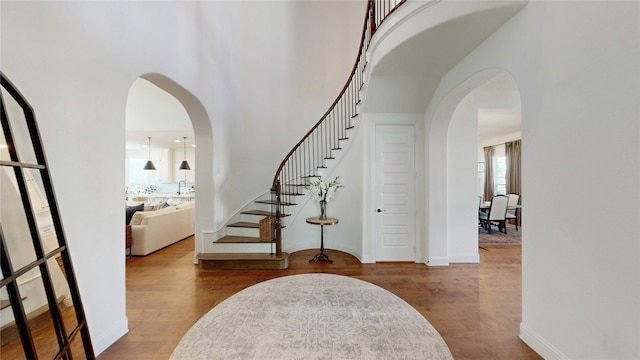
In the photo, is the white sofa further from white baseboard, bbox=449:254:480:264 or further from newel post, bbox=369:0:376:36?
white baseboard, bbox=449:254:480:264

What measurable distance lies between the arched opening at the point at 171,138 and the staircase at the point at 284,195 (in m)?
0.60

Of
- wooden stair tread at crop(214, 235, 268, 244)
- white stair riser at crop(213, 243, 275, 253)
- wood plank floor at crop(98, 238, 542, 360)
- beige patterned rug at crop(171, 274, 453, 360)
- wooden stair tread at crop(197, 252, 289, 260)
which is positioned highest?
wooden stair tread at crop(214, 235, 268, 244)

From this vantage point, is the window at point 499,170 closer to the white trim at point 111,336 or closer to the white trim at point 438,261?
the white trim at point 438,261

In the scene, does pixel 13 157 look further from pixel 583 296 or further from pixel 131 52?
pixel 583 296

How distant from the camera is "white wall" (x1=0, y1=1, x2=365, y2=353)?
1.68 m

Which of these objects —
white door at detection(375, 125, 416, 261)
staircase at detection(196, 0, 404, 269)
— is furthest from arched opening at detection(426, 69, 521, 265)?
staircase at detection(196, 0, 404, 269)

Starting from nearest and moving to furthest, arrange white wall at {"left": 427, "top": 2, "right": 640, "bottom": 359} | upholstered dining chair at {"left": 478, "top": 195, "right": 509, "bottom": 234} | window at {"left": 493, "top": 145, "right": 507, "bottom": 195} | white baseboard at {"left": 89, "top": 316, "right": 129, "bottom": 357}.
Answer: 1. white wall at {"left": 427, "top": 2, "right": 640, "bottom": 359}
2. white baseboard at {"left": 89, "top": 316, "right": 129, "bottom": 357}
3. upholstered dining chair at {"left": 478, "top": 195, "right": 509, "bottom": 234}
4. window at {"left": 493, "top": 145, "right": 507, "bottom": 195}

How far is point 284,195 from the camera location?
5.04 m

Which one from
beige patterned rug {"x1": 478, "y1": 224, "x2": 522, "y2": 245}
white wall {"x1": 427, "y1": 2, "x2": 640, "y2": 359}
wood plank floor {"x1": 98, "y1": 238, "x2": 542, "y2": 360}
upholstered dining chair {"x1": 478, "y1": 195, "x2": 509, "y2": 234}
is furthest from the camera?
upholstered dining chair {"x1": 478, "y1": 195, "x2": 509, "y2": 234}

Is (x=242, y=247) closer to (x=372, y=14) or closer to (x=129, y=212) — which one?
(x=129, y=212)

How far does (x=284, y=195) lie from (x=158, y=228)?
2496mm

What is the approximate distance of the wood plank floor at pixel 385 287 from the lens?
2090 millimetres

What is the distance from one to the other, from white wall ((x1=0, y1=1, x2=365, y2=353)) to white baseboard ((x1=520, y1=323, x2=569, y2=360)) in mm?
3494

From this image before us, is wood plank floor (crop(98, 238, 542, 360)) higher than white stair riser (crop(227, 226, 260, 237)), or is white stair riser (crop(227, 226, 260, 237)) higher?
white stair riser (crop(227, 226, 260, 237))
